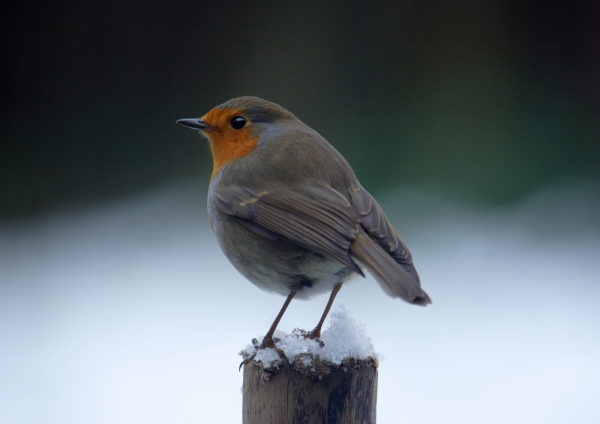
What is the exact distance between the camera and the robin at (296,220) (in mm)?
2188

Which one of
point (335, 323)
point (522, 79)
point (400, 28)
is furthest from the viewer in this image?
point (522, 79)

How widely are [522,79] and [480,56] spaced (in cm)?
48

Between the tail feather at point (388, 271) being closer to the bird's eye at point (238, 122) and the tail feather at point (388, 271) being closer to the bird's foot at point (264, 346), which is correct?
the bird's foot at point (264, 346)

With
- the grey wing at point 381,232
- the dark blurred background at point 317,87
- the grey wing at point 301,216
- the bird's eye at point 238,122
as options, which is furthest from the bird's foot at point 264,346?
the dark blurred background at point 317,87

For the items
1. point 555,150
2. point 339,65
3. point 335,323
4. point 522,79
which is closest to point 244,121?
point 335,323

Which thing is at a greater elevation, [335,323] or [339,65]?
[339,65]

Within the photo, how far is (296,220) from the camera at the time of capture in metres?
2.30

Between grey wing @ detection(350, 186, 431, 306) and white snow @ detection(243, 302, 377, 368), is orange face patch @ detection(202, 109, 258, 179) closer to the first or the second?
grey wing @ detection(350, 186, 431, 306)

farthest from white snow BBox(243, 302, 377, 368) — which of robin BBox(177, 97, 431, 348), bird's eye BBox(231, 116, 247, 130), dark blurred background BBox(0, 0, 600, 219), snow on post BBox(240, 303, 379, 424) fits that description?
dark blurred background BBox(0, 0, 600, 219)

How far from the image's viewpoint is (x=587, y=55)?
5.50m

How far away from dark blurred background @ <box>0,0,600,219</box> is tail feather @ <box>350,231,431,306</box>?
10.3 ft

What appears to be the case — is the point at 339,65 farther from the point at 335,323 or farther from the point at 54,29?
the point at 335,323

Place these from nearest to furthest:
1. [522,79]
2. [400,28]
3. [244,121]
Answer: [244,121] < [400,28] < [522,79]

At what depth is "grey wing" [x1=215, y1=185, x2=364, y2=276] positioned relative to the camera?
2186mm
